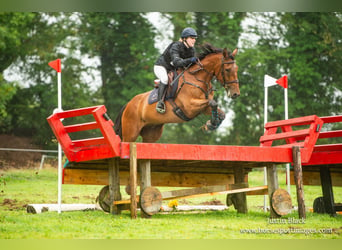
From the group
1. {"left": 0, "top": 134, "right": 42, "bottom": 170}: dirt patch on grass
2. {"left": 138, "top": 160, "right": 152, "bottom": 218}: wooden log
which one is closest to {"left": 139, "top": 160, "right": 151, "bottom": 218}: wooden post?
{"left": 138, "top": 160, "right": 152, "bottom": 218}: wooden log

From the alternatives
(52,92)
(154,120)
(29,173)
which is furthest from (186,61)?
(52,92)

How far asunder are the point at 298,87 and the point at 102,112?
37.4 feet

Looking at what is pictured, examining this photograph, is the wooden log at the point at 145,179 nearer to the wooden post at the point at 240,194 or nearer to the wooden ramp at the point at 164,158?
the wooden ramp at the point at 164,158

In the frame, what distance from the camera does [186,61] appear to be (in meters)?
6.55

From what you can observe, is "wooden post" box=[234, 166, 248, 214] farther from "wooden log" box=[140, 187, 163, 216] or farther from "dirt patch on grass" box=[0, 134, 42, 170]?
"dirt patch on grass" box=[0, 134, 42, 170]

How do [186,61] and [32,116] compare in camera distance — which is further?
[32,116]

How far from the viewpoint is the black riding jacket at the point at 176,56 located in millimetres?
6551

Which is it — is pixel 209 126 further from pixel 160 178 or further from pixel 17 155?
pixel 17 155

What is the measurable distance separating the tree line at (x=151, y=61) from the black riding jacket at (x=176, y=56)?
26.5 feet

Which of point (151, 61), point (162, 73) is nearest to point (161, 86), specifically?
point (162, 73)

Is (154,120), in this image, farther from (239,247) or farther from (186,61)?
(239,247)

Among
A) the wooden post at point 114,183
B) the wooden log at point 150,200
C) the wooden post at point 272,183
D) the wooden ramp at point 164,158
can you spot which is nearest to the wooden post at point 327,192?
the wooden ramp at point 164,158

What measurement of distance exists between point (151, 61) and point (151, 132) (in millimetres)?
8342

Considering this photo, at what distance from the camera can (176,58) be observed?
6531 mm
